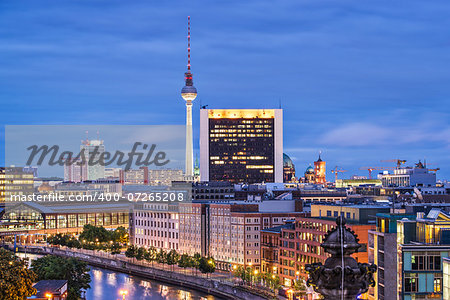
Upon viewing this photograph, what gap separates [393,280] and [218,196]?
2699 inches

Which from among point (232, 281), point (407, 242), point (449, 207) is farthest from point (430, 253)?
point (232, 281)

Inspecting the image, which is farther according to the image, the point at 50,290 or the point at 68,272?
the point at 68,272

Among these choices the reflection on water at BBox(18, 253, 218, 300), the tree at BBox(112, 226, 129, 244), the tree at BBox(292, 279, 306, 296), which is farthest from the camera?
the tree at BBox(112, 226, 129, 244)

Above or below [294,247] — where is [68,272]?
below

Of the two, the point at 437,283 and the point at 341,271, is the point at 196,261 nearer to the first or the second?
the point at 437,283

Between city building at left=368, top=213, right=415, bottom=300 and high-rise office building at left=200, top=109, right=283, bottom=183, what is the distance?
130304 millimetres

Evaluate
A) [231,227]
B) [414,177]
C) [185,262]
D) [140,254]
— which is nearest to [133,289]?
[185,262]

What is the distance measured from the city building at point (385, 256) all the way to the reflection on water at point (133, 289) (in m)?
25.3

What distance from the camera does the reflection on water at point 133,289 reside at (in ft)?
229

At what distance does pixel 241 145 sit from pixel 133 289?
105m

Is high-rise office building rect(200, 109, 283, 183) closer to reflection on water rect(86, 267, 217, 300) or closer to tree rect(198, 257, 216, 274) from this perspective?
reflection on water rect(86, 267, 217, 300)

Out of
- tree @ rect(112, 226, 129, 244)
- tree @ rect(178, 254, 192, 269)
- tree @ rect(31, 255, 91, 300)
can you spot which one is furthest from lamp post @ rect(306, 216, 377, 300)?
tree @ rect(112, 226, 129, 244)

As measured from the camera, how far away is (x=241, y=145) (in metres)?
178

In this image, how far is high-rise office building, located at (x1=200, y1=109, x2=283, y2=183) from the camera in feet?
582
